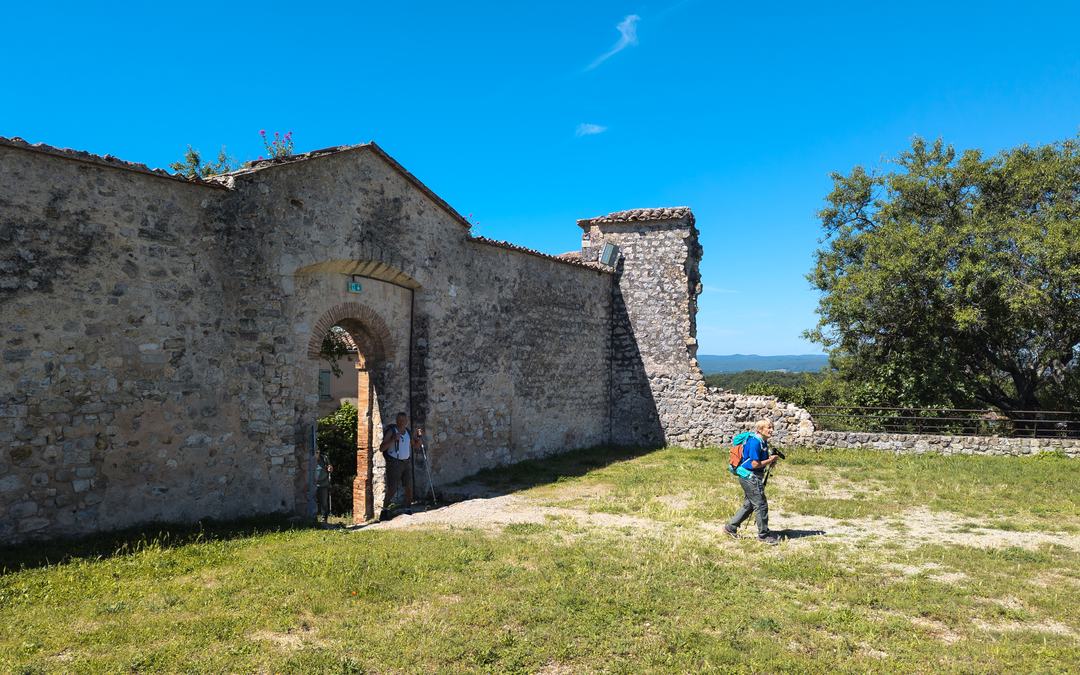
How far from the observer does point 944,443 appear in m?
15.6

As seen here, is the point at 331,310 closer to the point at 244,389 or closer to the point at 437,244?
the point at 244,389

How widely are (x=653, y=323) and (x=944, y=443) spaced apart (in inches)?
304

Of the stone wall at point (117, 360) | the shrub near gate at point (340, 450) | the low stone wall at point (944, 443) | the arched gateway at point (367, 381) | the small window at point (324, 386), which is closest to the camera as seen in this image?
the stone wall at point (117, 360)

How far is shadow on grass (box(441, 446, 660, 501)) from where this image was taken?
12211 millimetres

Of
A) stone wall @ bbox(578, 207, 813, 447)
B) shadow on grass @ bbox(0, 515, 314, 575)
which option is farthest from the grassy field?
stone wall @ bbox(578, 207, 813, 447)

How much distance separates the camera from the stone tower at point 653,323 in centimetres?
1780

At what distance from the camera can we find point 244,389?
916 cm

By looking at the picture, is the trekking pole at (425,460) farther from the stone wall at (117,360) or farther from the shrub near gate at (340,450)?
the shrub near gate at (340,450)

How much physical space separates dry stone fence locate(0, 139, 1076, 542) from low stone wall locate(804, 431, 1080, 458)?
4.2 inches

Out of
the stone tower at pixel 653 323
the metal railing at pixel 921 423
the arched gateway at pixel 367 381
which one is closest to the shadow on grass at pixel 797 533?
the arched gateway at pixel 367 381

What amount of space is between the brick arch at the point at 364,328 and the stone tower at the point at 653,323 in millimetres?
8472

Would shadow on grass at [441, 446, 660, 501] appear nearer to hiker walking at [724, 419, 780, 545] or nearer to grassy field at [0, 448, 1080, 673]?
grassy field at [0, 448, 1080, 673]

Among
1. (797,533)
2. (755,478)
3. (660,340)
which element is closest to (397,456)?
(755,478)

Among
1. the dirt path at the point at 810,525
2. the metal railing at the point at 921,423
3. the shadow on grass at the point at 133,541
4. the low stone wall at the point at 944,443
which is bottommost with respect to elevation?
the dirt path at the point at 810,525
